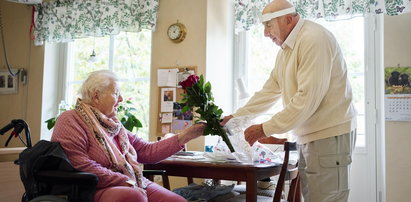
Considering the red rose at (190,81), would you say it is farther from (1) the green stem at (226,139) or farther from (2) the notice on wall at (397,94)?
(2) the notice on wall at (397,94)

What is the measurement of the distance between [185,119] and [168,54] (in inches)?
26.0

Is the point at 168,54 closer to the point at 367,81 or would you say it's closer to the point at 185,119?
the point at 185,119

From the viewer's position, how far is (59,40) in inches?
173

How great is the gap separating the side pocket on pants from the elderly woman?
73 cm

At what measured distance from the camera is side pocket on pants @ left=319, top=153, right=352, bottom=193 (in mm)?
1706

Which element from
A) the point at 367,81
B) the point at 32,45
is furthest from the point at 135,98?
the point at 367,81

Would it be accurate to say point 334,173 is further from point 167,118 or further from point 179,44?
point 179,44

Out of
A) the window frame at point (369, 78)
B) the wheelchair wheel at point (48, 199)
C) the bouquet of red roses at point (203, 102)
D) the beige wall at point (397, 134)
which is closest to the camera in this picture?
the wheelchair wheel at point (48, 199)

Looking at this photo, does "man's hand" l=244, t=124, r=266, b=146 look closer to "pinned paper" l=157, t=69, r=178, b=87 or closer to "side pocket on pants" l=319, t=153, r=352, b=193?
"side pocket on pants" l=319, t=153, r=352, b=193

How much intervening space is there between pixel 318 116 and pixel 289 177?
2.22 feet

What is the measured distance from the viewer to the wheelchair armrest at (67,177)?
159cm

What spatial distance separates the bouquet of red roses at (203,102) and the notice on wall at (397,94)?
150 centimetres

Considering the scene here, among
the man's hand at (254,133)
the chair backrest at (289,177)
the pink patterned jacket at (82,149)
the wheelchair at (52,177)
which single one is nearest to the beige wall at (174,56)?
the chair backrest at (289,177)

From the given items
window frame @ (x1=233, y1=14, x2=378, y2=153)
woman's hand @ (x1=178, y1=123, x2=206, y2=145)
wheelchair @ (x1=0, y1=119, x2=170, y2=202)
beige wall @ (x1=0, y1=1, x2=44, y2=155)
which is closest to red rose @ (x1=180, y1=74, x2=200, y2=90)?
woman's hand @ (x1=178, y1=123, x2=206, y2=145)
